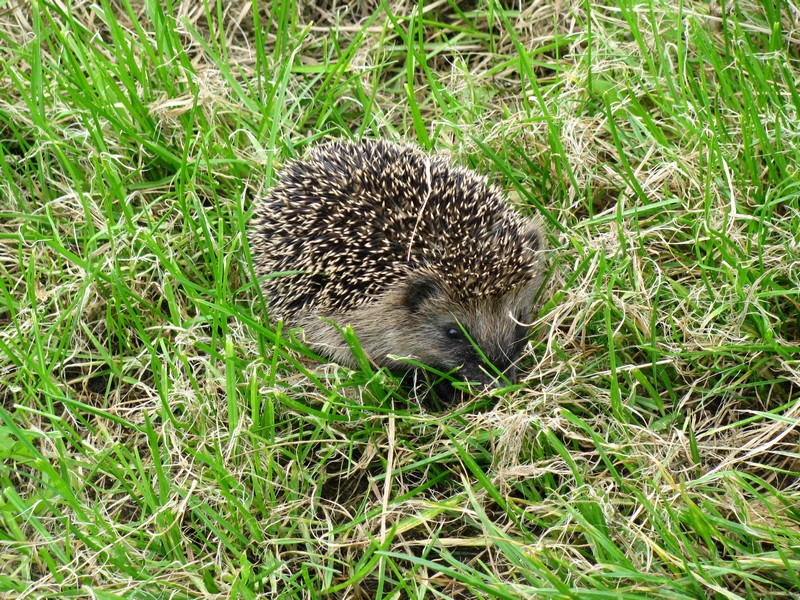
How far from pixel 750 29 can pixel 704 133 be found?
2.87 feet

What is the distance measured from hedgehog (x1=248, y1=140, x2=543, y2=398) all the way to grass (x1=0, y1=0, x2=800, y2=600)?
0.22 metres

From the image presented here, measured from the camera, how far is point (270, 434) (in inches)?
175

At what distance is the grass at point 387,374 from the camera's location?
399cm

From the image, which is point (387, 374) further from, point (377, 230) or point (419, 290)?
point (377, 230)

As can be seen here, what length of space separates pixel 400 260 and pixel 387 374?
62cm

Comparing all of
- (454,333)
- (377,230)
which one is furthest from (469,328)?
(377,230)

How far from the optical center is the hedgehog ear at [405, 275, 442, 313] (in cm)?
493

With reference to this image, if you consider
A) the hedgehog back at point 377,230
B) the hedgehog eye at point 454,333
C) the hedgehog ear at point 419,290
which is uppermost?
the hedgehog back at point 377,230

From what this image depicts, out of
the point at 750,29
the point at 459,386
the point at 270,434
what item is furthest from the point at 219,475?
the point at 750,29

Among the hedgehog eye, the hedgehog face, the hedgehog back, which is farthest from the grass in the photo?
the hedgehog eye

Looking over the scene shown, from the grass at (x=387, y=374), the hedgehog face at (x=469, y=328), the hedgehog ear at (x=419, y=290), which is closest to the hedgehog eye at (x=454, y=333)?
the hedgehog face at (x=469, y=328)

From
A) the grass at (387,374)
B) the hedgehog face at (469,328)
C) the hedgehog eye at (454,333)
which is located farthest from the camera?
the hedgehog eye at (454,333)

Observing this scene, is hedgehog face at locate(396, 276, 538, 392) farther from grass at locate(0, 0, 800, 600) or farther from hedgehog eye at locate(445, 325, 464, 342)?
grass at locate(0, 0, 800, 600)

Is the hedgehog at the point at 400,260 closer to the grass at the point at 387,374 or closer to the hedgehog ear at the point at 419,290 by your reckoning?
the hedgehog ear at the point at 419,290
